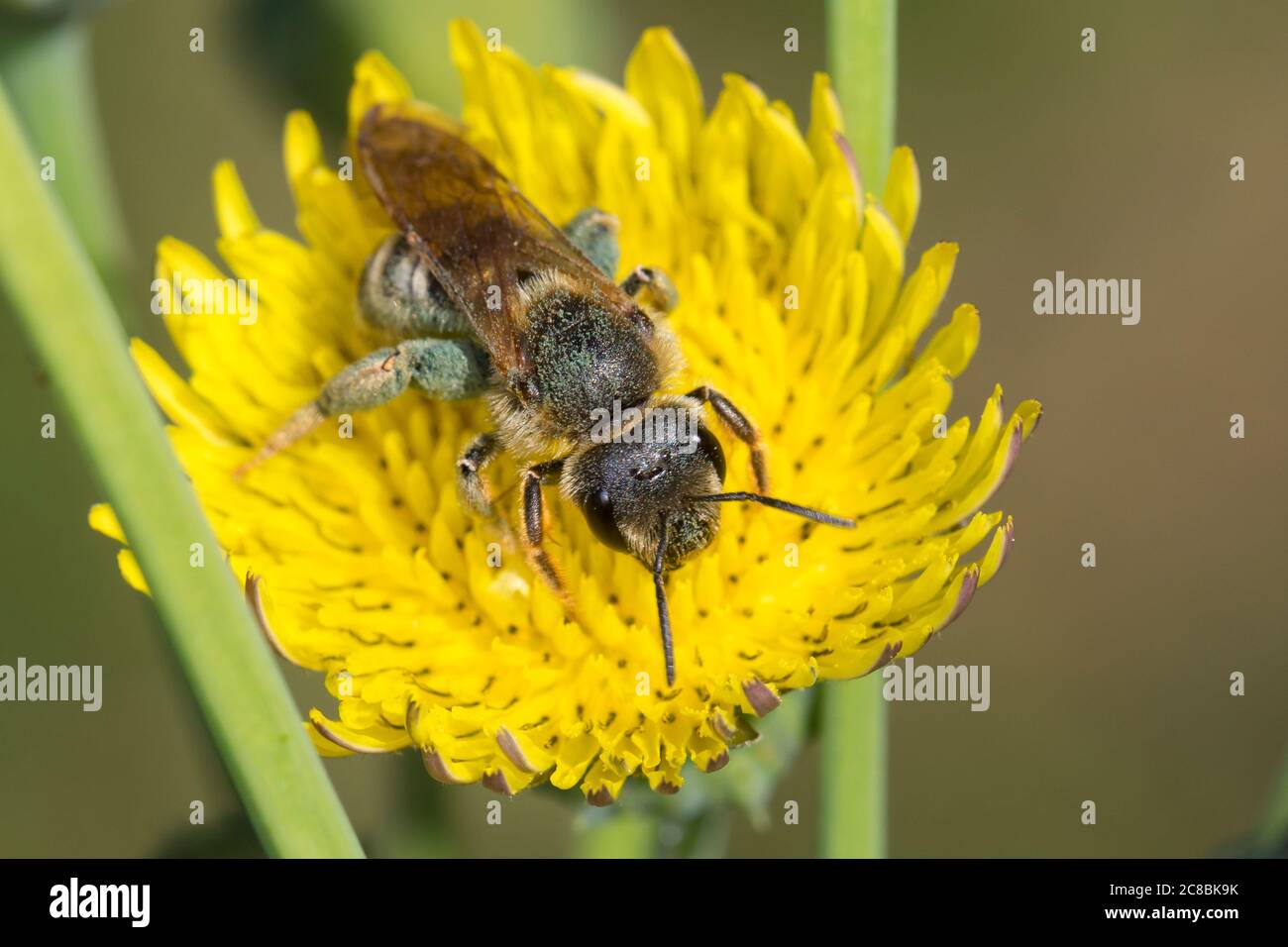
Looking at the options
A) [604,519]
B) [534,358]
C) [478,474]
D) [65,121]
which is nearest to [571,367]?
[534,358]

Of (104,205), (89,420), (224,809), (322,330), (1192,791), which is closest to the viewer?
(89,420)

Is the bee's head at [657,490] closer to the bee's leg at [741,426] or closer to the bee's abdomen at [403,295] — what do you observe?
the bee's leg at [741,426]

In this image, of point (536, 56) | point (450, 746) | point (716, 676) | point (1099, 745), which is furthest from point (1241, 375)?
point (450, 746)

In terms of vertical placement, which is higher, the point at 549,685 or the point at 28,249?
the point at 28,249

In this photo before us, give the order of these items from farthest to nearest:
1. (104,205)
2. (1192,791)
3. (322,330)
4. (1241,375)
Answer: (1241,375) → (1192,791) → (322,330) → (104,205)

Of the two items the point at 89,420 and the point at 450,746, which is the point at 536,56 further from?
the point at 89,420

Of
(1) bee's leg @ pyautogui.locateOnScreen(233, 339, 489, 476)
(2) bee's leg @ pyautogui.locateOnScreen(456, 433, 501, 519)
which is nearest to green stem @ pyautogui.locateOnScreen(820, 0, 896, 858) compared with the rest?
(2) bee's leg @ pyautogui.locateOnScreen(456, 433, 501, 519)
